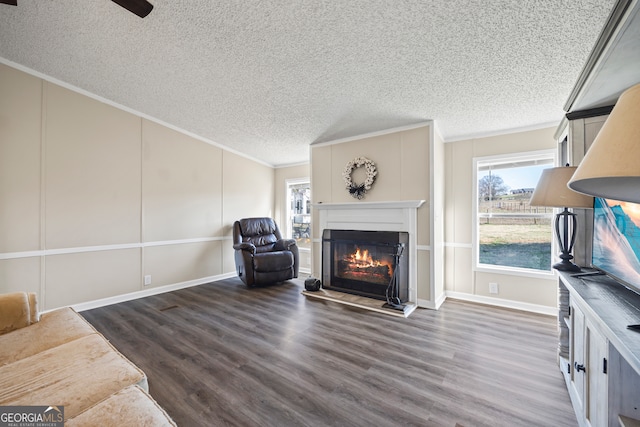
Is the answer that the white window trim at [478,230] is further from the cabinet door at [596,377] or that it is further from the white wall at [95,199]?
the white wall at [95,199]

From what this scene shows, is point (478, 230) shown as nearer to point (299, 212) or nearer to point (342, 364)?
point (342, 364)

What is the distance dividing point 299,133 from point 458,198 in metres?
2.60

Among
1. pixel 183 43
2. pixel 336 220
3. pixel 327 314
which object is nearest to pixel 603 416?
pixel 327 314

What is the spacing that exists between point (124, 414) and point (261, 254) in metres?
3.37

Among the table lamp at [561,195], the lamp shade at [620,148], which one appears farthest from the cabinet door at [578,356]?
the lamp shade at [620,148]

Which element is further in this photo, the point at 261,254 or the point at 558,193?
the point at 261,254

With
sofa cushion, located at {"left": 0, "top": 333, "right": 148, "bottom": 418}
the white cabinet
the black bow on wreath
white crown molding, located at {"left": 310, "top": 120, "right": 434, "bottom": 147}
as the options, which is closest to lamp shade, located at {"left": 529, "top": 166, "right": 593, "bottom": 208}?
the white cabinet

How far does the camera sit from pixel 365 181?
12.4 ft

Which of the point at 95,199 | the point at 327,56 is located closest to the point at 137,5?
the point at 327,56

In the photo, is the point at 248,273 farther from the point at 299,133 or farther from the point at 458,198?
the point at 458,198

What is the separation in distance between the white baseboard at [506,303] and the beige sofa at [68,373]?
374cm

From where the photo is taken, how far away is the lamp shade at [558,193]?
1681 mm

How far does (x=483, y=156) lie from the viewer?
3.51 m

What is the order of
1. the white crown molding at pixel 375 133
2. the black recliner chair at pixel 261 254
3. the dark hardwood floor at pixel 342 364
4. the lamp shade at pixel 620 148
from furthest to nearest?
the black recliner chair at pixel 261 254 → the white crown molding at pixel 375 133 → the dark hardwood floor at pixel 342 364 → the lamp shade at pixel 620 148
